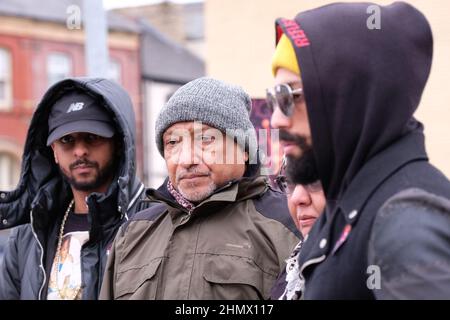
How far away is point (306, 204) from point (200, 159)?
1.69 feet

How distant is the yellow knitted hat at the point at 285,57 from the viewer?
6.30ft

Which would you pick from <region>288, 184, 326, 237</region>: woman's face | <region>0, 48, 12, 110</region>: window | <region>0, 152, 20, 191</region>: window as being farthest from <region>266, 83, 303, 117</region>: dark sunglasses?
<region>0, 152, 20, 191</region>: window

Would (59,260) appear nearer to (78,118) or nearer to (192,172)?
(78,118)

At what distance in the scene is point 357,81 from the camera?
1.75 meters

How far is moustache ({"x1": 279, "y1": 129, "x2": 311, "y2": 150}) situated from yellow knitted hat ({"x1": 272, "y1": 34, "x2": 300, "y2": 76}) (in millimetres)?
155

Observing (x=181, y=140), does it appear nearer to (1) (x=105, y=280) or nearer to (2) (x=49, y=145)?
(1) (x=105, y=280)

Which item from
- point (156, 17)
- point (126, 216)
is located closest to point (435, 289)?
point (126, 216)

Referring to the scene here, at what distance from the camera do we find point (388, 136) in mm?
1727

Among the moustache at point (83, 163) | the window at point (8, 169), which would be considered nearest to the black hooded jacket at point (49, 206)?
the moustache at point (83, 163)

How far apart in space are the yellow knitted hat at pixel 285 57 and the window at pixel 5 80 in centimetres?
2347

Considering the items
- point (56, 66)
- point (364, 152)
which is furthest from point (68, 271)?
point (56, 66)

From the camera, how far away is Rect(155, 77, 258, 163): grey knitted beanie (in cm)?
278

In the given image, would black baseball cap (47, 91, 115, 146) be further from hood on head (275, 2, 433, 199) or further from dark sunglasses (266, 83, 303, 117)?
hood on head (275, 2, 433, 199)
